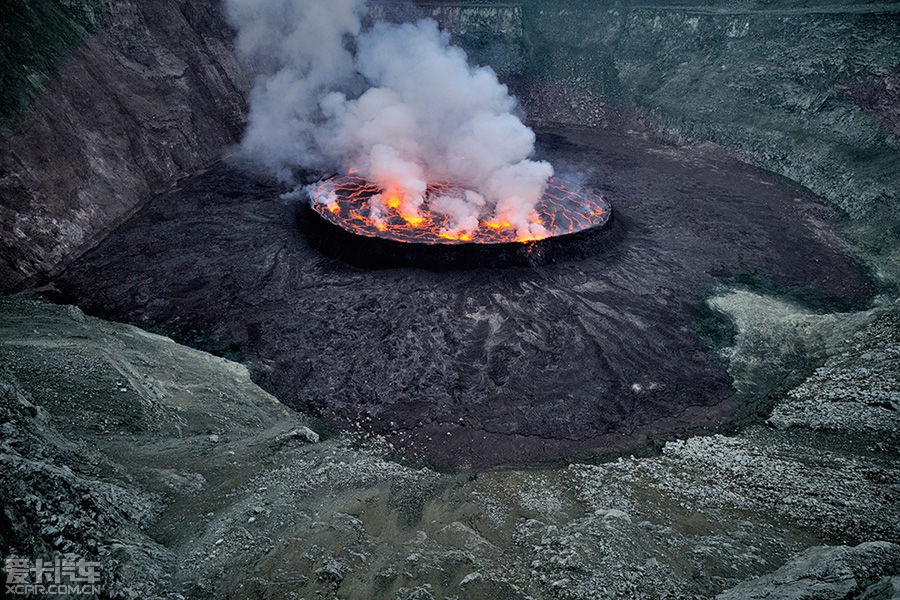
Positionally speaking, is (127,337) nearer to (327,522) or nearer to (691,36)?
(327,522)

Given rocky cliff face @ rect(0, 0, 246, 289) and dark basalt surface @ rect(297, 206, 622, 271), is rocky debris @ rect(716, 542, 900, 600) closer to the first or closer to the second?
dark basalt surface @ rect(297, 206, 622, 271)

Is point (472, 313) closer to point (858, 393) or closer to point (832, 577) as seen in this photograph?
point (858, 393)

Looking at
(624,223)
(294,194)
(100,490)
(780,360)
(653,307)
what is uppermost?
(294,194)

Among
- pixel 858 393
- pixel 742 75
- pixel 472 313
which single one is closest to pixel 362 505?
pixel 472 313

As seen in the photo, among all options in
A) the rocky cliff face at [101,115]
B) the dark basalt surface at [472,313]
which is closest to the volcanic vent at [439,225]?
the dark basalt surface at [472,313]

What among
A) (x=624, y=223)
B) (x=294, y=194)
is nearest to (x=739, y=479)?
(x=624, y=223)

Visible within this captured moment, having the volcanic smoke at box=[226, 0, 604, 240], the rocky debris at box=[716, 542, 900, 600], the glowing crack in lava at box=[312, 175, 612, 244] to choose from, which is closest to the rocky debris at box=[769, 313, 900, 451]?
the rocky debris at box=[716, 542, 900, 600]
